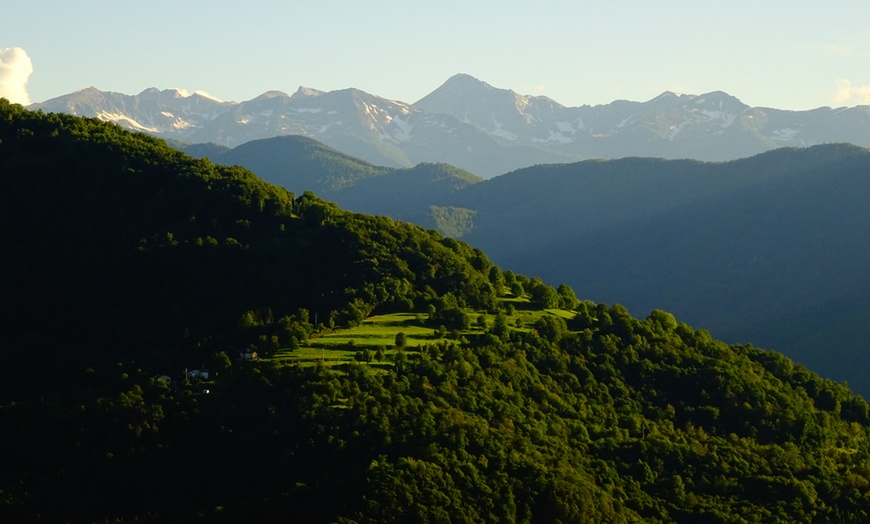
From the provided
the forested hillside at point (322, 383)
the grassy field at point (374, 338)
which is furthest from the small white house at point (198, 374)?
the grassy field at point (374, 338)

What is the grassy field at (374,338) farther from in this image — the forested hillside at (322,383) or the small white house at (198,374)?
the small white house at (198,374)

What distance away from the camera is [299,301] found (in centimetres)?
11925

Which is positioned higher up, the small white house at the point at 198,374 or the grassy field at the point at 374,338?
the grassy field at the point at 374,338

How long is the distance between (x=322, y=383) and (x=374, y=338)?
598 inches

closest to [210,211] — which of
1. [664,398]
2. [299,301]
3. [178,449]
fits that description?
[299,301]

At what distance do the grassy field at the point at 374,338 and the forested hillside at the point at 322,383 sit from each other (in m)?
0.71

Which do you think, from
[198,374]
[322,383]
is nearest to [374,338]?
[322,383]

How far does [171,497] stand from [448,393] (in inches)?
1000

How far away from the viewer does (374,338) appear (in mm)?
112812

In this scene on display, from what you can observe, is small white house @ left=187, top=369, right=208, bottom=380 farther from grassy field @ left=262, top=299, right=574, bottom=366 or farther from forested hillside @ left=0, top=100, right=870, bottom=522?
grassy field @ left=262, top=299, right=574, bottom=366

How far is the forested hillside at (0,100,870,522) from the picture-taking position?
91312 mm

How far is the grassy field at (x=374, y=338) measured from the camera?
10600 centimetres

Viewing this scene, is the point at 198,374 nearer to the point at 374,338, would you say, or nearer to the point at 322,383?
the point at 322,383

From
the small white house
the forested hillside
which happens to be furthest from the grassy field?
the small white house
